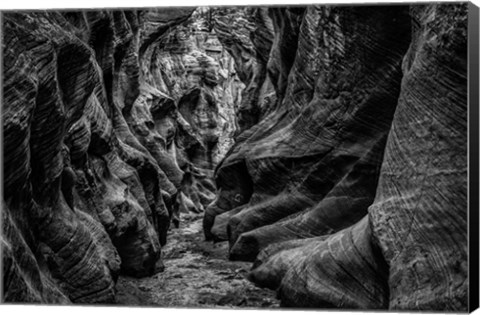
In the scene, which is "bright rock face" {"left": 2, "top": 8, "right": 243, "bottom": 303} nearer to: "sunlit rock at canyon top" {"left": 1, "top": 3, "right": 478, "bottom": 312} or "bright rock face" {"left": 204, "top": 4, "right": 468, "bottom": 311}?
"sunlit rock at canyon top" {"left": 1, "top": 3, "right": 478, "bottom": 312}

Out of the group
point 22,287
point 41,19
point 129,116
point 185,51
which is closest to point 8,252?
point 22,287

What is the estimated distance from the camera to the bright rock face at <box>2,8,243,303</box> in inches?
425

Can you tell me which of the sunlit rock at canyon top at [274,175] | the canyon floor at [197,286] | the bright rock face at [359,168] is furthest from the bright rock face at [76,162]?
the bright rock face at [359,168]

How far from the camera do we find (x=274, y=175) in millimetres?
21000

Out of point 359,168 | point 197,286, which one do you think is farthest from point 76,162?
point 359,168

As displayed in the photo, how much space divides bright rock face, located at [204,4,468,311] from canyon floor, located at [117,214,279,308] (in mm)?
493

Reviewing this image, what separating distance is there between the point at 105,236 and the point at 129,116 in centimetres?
1208

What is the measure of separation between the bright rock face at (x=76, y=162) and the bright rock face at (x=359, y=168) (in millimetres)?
3203

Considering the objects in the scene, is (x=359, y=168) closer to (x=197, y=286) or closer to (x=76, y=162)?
(x=197, y=286)

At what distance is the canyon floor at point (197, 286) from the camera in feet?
38.4

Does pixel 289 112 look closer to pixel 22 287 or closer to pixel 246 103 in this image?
pixel 246 103

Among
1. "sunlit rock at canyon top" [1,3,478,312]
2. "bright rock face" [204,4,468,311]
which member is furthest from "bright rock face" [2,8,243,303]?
"bright rock face" [204,4,468,311]

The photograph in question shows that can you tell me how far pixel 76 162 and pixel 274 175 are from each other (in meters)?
7.33

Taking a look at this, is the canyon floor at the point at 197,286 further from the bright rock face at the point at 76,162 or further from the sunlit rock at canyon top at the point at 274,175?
the bright rock face at the point at 76,162
